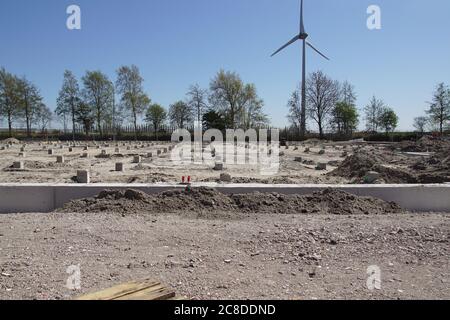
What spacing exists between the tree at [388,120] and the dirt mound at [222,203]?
1960 inches

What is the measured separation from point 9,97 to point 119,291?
53962mm

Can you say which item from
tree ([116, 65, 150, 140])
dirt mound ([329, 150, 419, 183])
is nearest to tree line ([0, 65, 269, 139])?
tree ([116, 65, 150, 140])

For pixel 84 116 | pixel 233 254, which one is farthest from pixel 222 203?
pixel 84 116

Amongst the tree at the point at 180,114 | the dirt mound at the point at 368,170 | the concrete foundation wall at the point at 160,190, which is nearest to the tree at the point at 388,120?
the tree at the point at 180,114

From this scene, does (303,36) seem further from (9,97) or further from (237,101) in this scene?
(9,97)

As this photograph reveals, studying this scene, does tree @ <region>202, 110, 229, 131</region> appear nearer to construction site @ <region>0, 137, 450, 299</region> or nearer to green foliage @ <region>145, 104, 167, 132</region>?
green foliage @ <region>145, 104, 167, 132</region>

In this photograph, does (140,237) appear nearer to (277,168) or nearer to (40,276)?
(40,276)

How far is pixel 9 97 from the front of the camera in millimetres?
48219

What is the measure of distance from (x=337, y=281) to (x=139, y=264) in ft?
6.99

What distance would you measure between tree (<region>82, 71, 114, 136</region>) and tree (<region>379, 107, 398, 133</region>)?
39261 millimetres

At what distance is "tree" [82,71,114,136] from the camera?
50.8m

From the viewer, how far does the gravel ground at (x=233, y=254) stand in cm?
348

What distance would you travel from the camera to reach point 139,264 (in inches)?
159

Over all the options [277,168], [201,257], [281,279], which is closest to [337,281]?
[281,279]
